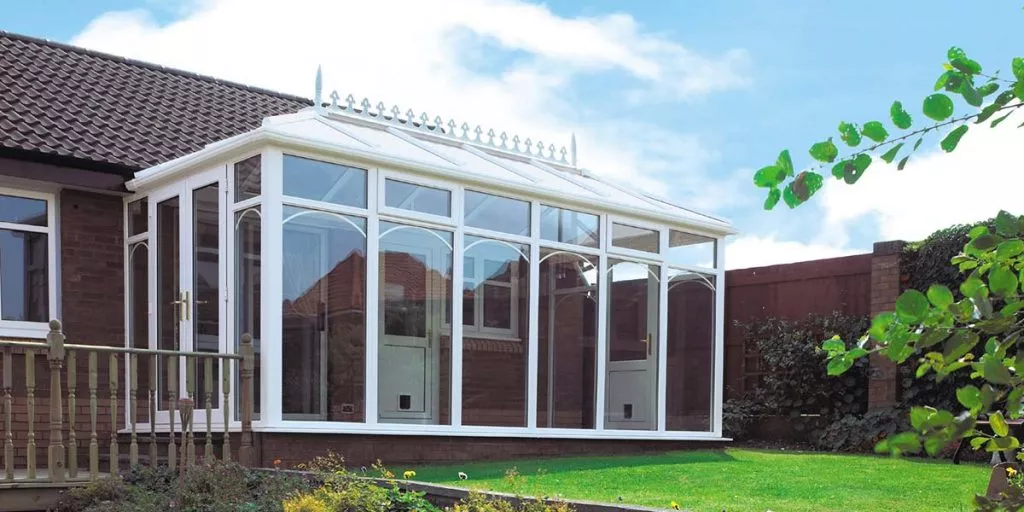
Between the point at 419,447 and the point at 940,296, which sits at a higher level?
the point at 940,296

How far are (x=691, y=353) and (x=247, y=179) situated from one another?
16.8 ft

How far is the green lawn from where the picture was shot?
5.86m

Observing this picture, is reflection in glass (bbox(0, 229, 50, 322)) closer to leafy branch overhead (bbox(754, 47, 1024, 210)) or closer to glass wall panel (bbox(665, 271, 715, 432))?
glass wall panel (bbox(665, 271, 715, 432))

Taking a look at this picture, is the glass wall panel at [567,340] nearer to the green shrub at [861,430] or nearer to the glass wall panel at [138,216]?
the green shrub at [861,430]

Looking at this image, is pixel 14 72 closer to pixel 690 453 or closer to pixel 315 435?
pixel 315 435

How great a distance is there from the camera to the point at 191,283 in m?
8.52

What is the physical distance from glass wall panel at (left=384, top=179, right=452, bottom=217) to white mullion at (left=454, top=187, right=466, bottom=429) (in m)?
0.09

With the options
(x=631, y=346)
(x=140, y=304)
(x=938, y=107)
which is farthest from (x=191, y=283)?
(x=938, y=107)

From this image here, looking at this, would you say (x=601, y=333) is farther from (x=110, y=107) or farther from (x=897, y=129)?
(x=897, y=129)

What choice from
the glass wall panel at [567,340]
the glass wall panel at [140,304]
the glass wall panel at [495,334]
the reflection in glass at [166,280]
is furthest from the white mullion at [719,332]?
the glass wall panel at [140,304]

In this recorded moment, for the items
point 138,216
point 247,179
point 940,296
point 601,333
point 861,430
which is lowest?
point 861,430

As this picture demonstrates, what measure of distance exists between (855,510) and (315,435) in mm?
4105

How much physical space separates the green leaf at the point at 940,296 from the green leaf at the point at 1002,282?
0.09 metres

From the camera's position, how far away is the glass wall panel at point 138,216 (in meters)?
9.27
